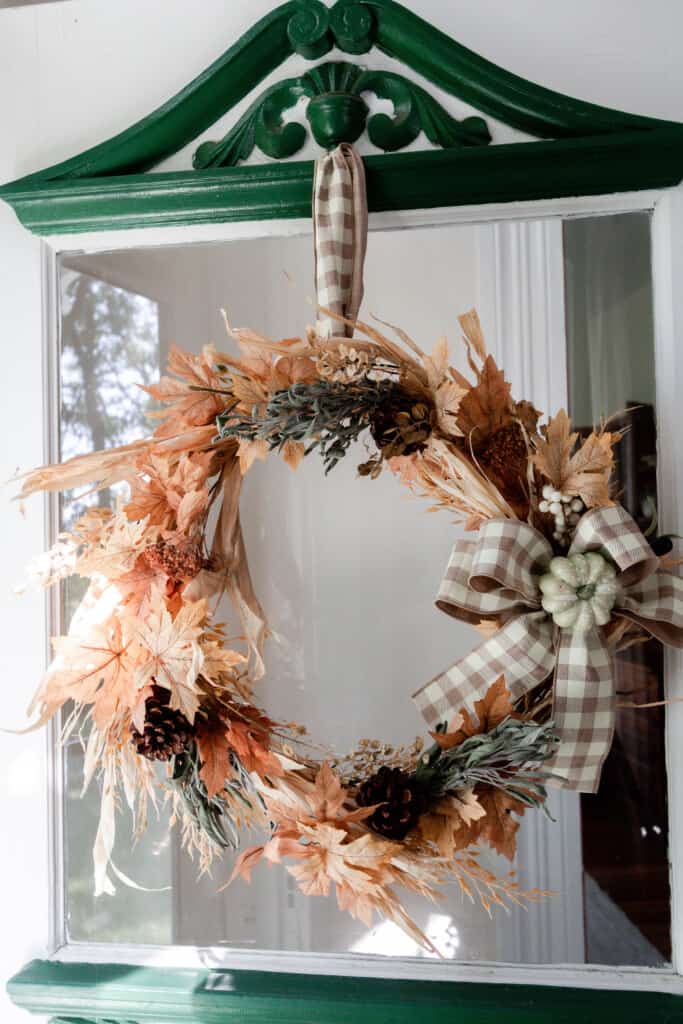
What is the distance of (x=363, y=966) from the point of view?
932 mm

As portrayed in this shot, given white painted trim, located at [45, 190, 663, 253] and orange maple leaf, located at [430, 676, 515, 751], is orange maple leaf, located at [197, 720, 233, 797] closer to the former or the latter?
orange maple leaf, located at [430, 676, 515, 751]

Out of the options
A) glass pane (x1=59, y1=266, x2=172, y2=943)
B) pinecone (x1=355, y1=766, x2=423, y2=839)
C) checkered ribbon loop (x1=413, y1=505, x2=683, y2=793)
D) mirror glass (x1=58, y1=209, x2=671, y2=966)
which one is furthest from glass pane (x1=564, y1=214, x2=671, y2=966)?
glass pane (x1=59, y1=266, x2=172, y2=943)

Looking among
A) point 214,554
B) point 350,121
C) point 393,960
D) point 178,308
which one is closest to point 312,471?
point 214,554

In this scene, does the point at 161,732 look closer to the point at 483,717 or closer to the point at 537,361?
the point at 483,717

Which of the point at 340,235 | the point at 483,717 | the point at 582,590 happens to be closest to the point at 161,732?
the point at 483,717

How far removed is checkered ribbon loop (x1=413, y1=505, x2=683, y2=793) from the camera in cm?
79

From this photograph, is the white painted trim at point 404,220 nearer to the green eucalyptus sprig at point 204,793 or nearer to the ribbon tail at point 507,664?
the ribbon tail at point 507,664

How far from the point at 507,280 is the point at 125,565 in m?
0.49

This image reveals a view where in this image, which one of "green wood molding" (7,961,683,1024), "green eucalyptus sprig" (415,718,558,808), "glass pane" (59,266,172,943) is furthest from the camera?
"glass pane" (59,266,172,943)

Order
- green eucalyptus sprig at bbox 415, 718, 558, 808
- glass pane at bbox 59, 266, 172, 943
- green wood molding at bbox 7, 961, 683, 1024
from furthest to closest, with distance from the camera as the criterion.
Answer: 1. glass pane at bbox 59, 266, 172, 943
2. green wood molding at bbox 7, 961, 683, 1024
3. green eucalyptus sprig at bbox 415, 718, 558, 808

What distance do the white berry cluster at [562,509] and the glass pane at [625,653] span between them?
119 millimetres

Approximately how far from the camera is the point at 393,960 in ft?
3.06

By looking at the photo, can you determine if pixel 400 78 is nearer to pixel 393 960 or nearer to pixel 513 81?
pixel 513 81

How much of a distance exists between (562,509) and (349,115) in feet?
1.53
